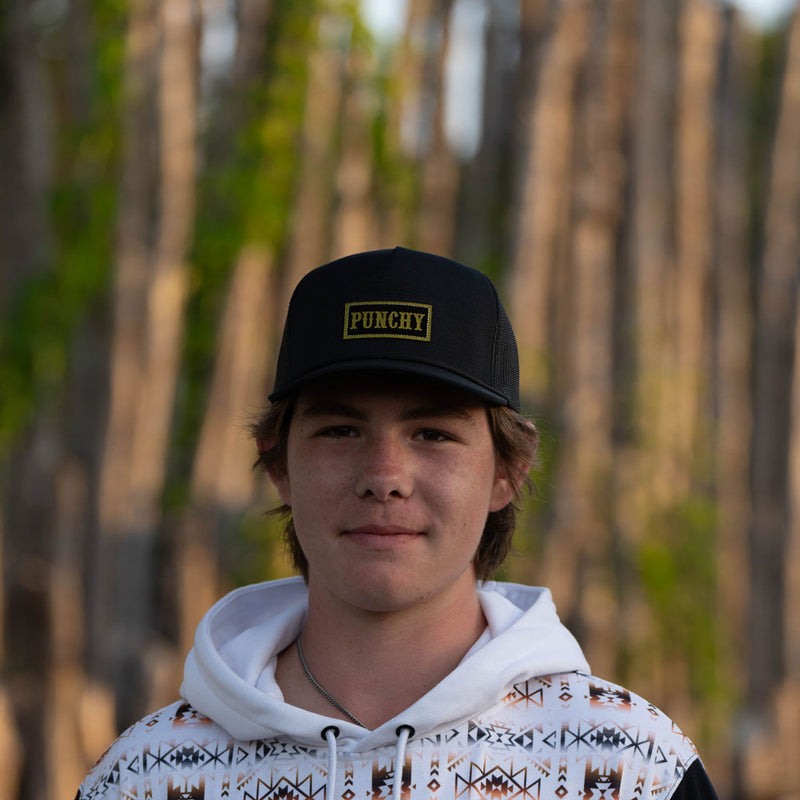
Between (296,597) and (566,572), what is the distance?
5838 millimetres

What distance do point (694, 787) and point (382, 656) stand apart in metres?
0.49

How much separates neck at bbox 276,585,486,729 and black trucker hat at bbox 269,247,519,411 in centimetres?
35

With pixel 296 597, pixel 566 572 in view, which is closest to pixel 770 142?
pixel 566 572

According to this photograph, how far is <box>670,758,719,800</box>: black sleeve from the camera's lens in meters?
1.79

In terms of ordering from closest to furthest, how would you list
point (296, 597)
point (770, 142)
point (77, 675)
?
point (296, 597)
point (77, 675)
point (770, 142)

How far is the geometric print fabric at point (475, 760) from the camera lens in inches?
71.0

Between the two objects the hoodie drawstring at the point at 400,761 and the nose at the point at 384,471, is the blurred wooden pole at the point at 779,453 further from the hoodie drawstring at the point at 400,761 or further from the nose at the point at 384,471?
the nose at the point at 384,471

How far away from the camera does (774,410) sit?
10.1 metres

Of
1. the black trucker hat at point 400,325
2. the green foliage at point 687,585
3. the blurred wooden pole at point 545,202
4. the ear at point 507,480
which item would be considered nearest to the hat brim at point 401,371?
the black trucker hat at point 400,325

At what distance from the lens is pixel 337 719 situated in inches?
73.4

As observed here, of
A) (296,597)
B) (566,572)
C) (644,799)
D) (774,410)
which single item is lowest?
(644,799)

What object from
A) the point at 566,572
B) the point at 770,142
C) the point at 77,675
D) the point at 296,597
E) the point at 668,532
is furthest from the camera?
the point at 770,142

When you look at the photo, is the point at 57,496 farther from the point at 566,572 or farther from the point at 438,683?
the point at 438,683

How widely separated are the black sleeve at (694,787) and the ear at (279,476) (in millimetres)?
741
